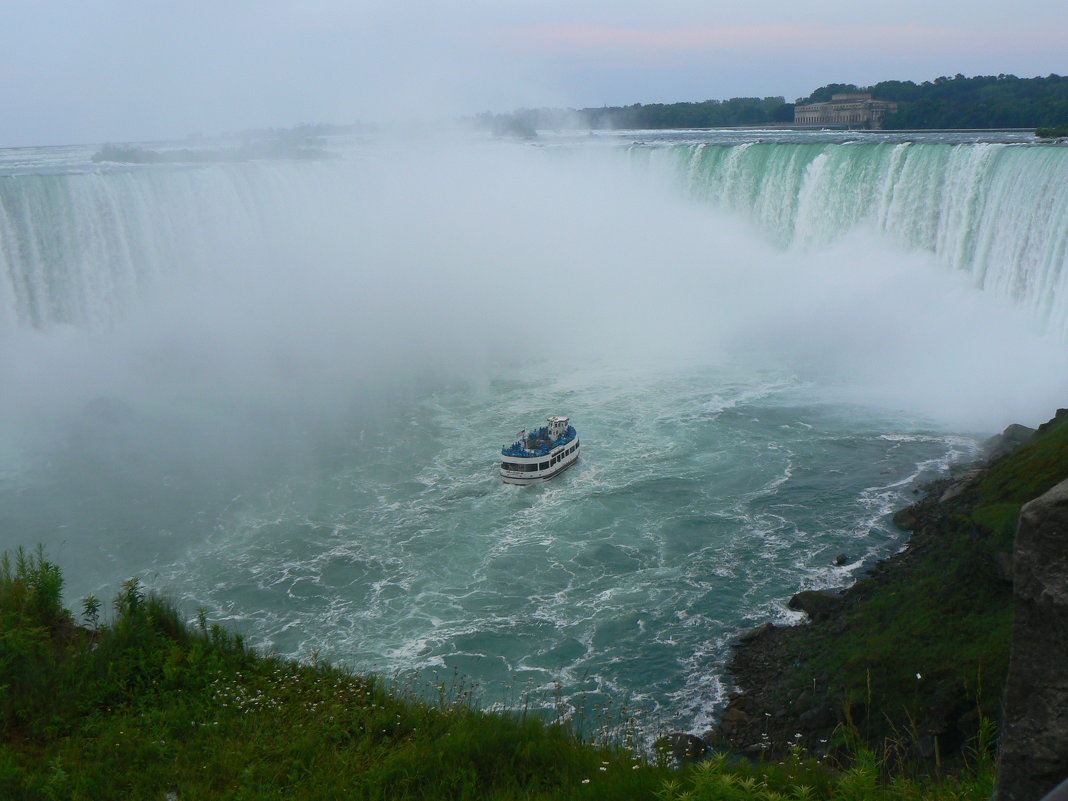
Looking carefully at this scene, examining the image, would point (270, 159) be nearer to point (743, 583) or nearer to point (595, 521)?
point (595, 521)

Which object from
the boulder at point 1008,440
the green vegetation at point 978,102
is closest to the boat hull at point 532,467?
the boulder at point 1008,440

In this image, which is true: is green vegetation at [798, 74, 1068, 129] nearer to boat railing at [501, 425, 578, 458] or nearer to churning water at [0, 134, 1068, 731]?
churning water at [0, 134, 1068, 731]

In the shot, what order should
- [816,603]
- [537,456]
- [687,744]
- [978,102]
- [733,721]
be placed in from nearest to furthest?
[687,744] < [733,721] < [816,603] < [537,456] < [978,102]

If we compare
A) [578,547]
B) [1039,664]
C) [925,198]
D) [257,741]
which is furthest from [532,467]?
[925,198]

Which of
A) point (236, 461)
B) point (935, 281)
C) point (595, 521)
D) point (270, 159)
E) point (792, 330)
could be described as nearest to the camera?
point (595, 521)

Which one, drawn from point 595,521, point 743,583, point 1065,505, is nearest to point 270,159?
point 595,521

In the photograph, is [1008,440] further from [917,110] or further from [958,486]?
[917,110]
